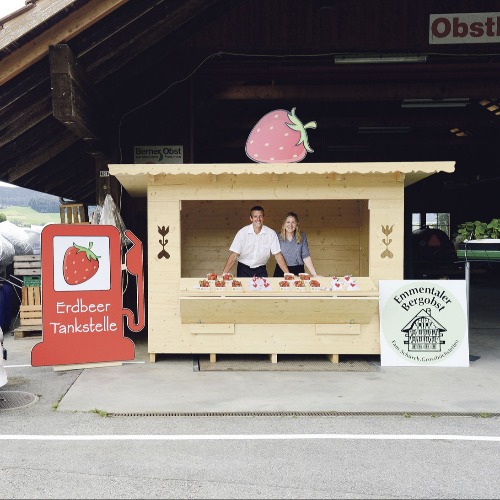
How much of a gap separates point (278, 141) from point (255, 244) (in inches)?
56.4

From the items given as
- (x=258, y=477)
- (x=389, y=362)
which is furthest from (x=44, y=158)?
(x=258, y=477)

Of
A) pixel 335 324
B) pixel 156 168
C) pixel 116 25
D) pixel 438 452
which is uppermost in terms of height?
pixel 116 25

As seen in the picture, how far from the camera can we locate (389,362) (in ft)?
22.8

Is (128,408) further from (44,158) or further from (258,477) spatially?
(44,158)

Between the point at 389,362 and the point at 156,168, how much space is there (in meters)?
3.80

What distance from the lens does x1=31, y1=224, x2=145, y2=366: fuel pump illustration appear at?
680cm

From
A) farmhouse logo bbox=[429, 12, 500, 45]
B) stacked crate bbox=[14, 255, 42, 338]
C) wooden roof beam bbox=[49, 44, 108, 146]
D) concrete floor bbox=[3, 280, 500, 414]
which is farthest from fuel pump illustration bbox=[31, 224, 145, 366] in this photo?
farmhouse logo bbox=[429, 12, 500, 45]

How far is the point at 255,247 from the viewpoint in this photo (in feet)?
24.9

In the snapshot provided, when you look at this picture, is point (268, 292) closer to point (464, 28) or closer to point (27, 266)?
point (27, 266)

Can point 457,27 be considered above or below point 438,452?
above

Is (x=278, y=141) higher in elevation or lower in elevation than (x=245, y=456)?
higher

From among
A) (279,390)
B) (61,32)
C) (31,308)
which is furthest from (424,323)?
(31,308)

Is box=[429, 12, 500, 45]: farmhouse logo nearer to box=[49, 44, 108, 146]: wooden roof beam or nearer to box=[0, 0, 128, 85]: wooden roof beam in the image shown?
box=[0, 0, 128, 85]: wooden roof beam

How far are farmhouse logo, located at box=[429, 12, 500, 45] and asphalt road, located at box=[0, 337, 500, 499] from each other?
6975 millimetres
